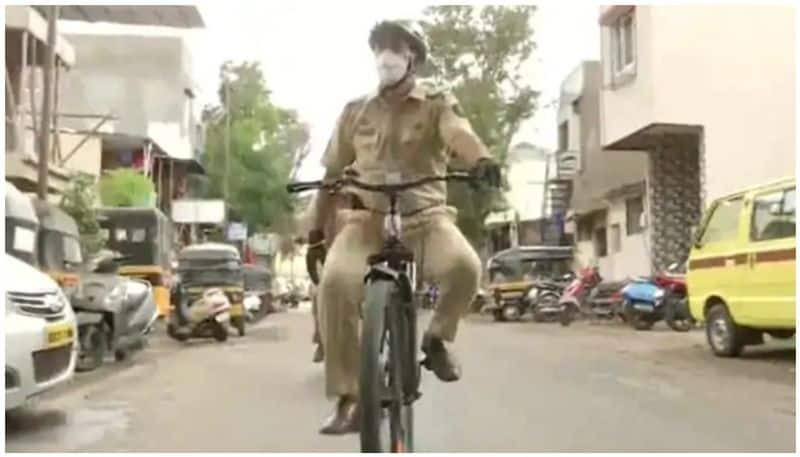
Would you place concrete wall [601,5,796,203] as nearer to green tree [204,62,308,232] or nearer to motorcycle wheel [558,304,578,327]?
motorcycle wheel [558,304,578,327]

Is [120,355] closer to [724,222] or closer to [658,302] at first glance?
[724,222]

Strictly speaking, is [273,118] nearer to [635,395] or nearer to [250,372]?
[250,372]

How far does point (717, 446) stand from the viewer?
5488mm

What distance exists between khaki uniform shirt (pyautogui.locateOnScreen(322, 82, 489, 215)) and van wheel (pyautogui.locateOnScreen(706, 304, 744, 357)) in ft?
23.1

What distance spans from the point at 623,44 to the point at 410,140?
16782mm

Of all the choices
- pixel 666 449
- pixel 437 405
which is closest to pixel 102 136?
pixel 437 405

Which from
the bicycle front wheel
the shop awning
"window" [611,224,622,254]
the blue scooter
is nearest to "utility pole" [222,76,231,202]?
the shop awning

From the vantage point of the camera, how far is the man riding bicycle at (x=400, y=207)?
4.09 metres

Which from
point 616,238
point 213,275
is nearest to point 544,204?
point 616,238

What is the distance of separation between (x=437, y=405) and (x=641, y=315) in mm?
9956

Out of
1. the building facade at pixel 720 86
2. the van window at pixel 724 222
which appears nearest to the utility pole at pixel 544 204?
the building facade at pixel 720 86

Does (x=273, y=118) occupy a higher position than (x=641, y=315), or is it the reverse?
(x=273, y=118)

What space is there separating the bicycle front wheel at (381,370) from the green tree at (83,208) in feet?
37.0

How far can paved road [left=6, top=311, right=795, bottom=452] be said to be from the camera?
5723 mm
